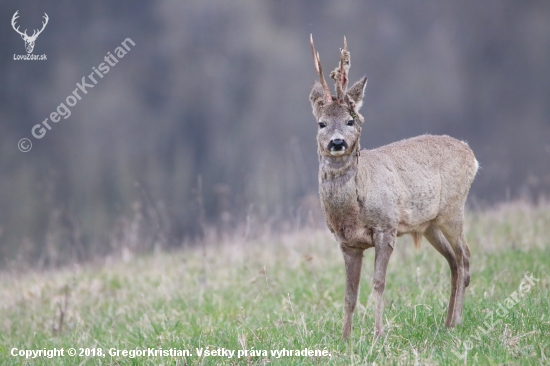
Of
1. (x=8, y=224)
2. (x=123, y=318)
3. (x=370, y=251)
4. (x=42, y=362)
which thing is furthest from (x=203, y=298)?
(x=8, y=224)

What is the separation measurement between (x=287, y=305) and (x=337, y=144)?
216cm

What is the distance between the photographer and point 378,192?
16.7 feet

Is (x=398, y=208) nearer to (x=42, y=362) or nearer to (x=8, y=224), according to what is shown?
(x=42, y=362)

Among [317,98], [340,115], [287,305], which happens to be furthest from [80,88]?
[340,115]

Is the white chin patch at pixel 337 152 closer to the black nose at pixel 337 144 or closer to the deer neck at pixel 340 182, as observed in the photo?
the black nose at pixel 337 144

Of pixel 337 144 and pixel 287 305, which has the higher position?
pixel 337 144

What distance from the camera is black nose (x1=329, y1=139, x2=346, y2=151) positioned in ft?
15.8

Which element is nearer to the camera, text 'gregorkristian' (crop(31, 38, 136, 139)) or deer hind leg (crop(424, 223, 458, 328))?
deer hind leg (crop(424, 223, 458, 328))

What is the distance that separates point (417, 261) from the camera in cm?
776

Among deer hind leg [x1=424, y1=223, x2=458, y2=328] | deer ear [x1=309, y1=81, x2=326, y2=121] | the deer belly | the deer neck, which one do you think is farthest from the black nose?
deer hind leg [x1=424, y1=223, x2=458, y2=328]

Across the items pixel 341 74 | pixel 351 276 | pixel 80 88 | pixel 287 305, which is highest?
pixel 80 88

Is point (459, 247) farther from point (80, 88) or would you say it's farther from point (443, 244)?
point (80, 88)

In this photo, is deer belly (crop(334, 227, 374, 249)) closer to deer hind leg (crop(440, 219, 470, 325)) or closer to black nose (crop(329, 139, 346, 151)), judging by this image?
black nose (crop(329, 139, 346, 151))

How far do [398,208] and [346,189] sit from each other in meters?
0.45
